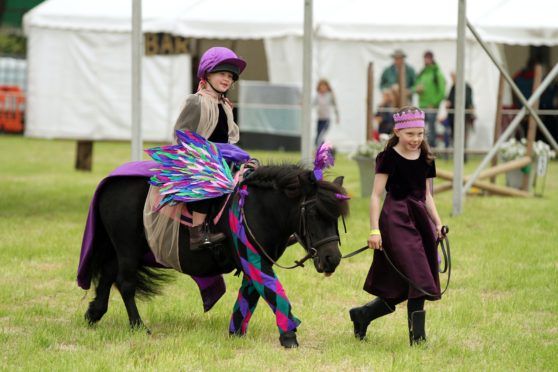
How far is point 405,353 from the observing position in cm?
635

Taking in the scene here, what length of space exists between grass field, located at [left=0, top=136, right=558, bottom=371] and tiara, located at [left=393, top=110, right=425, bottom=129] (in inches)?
41.9

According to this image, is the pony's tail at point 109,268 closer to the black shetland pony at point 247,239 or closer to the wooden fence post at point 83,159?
the black shetland pony at point 247,239

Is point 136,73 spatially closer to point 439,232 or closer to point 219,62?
point 219,62

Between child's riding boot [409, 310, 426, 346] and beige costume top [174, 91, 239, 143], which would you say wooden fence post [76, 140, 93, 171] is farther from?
child's riding boot [409, 310, 426, 346]

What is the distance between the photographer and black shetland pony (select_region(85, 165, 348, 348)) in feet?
20.3

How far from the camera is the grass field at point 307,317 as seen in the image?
20.4 ft

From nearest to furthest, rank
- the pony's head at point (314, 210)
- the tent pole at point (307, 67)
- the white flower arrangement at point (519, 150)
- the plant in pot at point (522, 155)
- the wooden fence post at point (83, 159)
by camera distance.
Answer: the pony's head at point (314, 210), the tent pole at point (307, 67), the plant in pot at point (522, 155), the white flower arrangement at point (519, 150), the wooden fence post at point (83, 159)

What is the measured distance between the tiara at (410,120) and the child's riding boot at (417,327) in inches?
43.7

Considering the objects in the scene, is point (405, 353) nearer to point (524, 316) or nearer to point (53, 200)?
point (524, 316)

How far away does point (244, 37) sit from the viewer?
23094 mm

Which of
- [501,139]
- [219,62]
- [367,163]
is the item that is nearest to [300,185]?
[219,62]

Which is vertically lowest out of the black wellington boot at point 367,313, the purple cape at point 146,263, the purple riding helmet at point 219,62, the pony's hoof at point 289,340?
the pony's hoof at point 289,340

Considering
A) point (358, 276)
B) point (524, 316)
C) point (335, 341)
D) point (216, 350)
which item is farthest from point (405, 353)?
point (358, 276)

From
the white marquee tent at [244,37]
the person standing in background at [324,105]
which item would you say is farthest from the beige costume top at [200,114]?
the person standing in background at [324,105]
